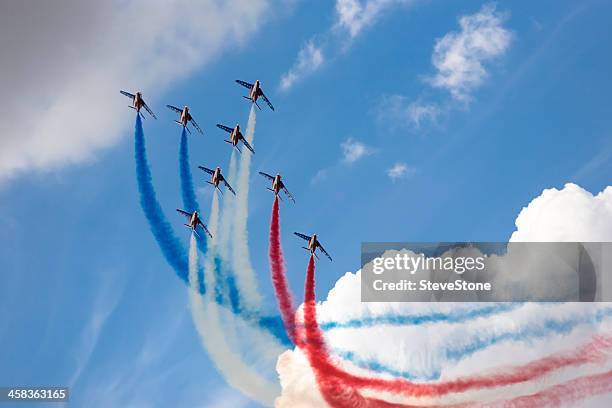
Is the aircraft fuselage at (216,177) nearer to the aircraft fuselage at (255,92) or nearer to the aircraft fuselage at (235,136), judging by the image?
the aircraft fuselage at (235,136)

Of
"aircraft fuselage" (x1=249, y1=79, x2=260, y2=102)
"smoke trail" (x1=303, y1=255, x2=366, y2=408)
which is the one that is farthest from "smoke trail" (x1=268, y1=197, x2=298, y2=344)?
"aircraft fuselage" (x1=249, y1=79, x2=260, y2=102)

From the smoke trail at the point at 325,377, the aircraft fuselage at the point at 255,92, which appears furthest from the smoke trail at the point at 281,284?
the aircraft fuselage at the point at 255,92

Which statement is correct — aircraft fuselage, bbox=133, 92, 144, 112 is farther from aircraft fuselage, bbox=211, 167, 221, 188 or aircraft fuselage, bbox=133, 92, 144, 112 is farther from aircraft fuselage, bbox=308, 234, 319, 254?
aircraft fuselage, bbox=308, 234, 319, 254

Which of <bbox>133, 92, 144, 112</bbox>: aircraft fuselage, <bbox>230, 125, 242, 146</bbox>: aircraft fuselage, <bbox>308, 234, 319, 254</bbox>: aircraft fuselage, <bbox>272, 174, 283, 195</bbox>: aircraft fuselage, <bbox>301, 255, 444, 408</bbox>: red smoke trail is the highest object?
<bbox>133, 92, 144, 112</bbox>: aircraft fuselage

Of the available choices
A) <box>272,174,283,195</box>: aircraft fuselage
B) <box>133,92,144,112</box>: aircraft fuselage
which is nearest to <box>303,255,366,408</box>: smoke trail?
<box>272,174,283,195</box>: aircraft fuselage

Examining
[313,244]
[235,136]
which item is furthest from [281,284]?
[235,136]

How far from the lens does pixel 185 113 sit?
424 feet

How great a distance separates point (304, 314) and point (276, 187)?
22316 mm

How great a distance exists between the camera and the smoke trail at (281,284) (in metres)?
114

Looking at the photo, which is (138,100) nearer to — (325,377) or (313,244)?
(313,244)

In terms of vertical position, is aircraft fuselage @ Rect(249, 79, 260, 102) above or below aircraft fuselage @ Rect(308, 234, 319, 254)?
above

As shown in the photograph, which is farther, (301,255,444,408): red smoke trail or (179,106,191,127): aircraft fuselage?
(179,106,191,127): aircraft fuselage

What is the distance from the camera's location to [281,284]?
115 m

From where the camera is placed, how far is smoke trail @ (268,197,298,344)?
114 meters
